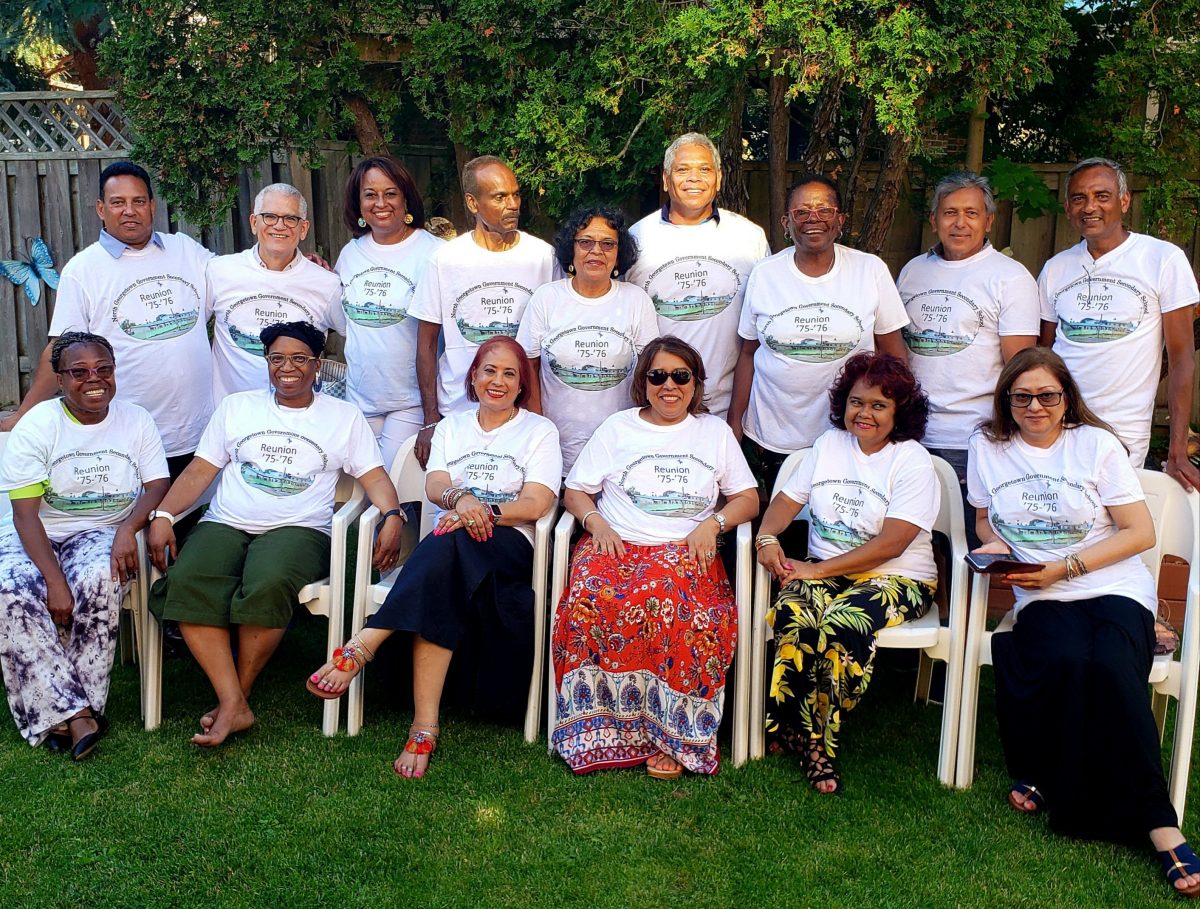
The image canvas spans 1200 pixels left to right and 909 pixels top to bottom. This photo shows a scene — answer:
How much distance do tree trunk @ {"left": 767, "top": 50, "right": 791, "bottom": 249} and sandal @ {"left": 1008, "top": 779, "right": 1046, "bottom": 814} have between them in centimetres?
273

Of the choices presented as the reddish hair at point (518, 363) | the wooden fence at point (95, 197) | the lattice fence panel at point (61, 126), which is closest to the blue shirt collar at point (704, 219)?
the reddish hair at point (518, 363)

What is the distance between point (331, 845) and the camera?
3178 mm

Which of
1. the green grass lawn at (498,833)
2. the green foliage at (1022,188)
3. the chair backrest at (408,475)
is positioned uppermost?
the green foliage at (1022,188)

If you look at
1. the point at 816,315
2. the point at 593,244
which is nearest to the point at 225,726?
the point at 593,244

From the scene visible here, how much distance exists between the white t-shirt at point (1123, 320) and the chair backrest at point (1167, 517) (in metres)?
0.17

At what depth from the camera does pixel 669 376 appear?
384 centimetres

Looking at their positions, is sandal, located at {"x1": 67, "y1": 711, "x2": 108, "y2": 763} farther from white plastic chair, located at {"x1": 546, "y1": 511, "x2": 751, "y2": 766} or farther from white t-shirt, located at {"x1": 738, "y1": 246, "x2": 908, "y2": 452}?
white t-shirt, located at {"x1": 738, "y1": 246, "x2": 908, "y2": 452}

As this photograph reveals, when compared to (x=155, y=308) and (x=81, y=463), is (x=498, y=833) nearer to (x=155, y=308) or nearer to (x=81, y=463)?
(x=81, y=463)

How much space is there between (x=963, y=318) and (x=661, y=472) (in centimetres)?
115

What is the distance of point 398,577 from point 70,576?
1086 millimetres

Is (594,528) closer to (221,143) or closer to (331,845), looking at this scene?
(331,845)

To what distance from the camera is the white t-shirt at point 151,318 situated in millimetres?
4254

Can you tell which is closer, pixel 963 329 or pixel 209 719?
pixel 209 719

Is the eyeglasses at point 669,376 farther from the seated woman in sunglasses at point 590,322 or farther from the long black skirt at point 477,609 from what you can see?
the long black skirt at point 477,609
